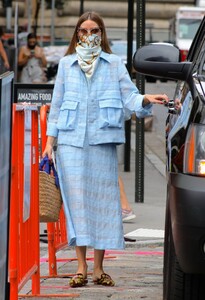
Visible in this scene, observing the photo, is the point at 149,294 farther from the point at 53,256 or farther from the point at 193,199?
the point at 193,199

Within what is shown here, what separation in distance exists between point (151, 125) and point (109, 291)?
1646 cm

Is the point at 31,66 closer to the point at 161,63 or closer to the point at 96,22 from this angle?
the point at 96,22

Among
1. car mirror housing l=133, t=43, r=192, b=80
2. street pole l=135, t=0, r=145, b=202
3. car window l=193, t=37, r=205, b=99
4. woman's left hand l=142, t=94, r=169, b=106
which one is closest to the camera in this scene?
car window l=193, t=37, r=205, b=99

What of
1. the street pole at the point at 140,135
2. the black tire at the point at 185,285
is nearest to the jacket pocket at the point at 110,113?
the black tire at the point at 185,285

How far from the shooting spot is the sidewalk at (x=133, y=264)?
7773mm

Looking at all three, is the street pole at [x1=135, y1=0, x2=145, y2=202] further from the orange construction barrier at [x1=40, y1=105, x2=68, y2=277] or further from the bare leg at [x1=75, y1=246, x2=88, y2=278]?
the bare leg at [x1=75, y1=246, x2=88, y2=278]

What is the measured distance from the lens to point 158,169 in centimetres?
1714

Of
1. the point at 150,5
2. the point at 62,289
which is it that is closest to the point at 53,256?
the point at 62,289

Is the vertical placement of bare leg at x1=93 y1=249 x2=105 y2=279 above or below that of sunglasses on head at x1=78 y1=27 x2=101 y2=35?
below

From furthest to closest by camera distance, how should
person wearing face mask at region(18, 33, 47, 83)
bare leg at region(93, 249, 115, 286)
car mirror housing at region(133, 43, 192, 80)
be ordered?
person wearing face mask at region(18, 33, 47, 83)
bare leg at region(93, 249, 115, 286)
car mirror housing at region(133, 43, 192, 80)

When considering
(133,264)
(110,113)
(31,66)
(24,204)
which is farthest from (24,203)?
(31,66)

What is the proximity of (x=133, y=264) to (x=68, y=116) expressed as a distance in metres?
1.62

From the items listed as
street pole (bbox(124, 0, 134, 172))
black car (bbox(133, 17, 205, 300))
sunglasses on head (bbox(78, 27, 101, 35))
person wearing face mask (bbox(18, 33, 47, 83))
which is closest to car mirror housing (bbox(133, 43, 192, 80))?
black car (bbox(133, 17, 205, 300))

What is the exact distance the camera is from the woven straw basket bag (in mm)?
7754
